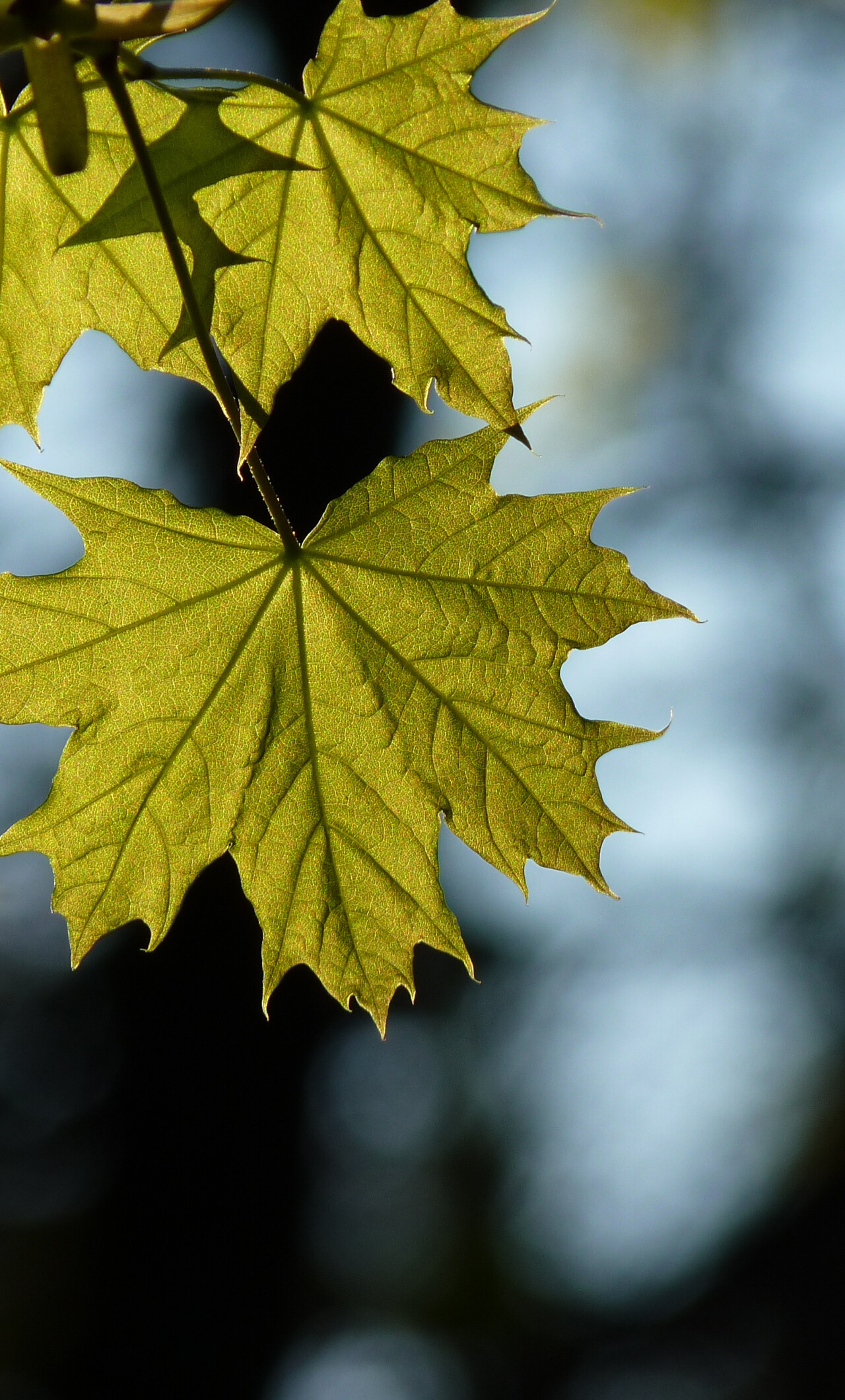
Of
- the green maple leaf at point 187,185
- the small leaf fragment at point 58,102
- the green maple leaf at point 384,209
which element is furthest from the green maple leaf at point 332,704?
the small leaf fragment at point 58,102

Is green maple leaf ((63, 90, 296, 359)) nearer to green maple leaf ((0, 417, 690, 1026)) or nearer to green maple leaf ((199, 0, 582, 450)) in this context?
green maple leaf ((199, 0, 582, 450))

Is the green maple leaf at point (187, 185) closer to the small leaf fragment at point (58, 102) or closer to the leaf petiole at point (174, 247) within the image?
the leaf petiole at point (174, 247)

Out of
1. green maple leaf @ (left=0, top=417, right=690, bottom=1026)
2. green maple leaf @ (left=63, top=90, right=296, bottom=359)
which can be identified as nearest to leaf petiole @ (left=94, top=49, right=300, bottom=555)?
green maple leaf @ (left=63, top=90, right=296, bottom=359)

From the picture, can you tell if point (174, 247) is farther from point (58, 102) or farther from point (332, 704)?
point (332, 704)

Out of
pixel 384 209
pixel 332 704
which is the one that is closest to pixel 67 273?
pixel 384 209

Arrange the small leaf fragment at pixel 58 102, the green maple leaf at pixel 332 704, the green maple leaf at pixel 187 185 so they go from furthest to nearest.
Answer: the green maple leaf at pixel 332 704, the green maple leaf at pixel 187 185, the small leaf fragment at pixel 58 102

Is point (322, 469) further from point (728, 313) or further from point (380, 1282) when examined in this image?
point (380, 1282)
